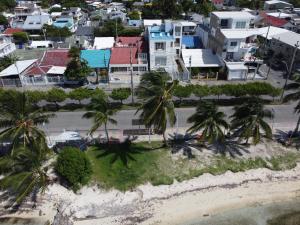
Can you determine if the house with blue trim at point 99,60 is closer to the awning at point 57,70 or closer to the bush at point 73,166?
the awning at point 57,70

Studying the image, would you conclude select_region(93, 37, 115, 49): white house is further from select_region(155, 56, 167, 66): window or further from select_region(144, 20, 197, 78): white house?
select_region(155, 56, 167, 66): window

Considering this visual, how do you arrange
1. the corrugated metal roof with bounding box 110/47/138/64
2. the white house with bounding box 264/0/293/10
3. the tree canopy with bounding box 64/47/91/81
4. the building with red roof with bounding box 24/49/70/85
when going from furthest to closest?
1. the white house with bounding box 264/0/293/10
2. the corrugated metal roof with bounding box 110/47/138/64
3. the building with red roof with bounding box 24/49/70/85
4. the tree canopy with bounding box 64/47/91/81

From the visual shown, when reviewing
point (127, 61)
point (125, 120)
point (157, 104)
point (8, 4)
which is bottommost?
point (125, 120)

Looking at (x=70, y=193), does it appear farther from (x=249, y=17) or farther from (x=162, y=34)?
(x=249, y=17)

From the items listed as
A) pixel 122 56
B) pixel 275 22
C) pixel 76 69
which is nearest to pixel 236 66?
pixel 122 56

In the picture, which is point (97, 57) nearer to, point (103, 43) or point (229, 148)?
point (103, 43)

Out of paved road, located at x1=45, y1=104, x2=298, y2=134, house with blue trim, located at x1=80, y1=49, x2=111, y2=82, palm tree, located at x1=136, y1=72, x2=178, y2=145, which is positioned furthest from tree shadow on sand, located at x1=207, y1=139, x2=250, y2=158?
house with blue trim, located at x1=80, y1=49, x2=111, y2=82
